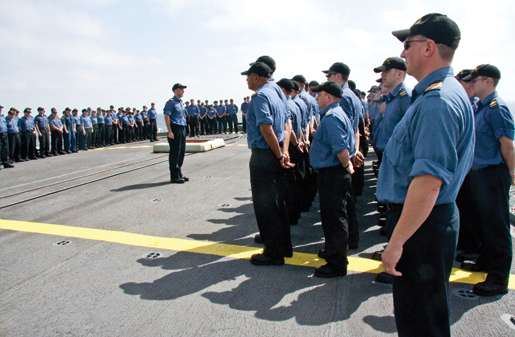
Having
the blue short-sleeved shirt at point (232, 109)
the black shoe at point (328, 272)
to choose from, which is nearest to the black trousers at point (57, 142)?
the blue short-sleeved shirt at point (232, 109)

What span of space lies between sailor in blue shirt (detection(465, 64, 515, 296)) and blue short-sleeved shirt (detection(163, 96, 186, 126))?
6.01 meters

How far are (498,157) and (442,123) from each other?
7.04 ft

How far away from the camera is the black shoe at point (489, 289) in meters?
3.23

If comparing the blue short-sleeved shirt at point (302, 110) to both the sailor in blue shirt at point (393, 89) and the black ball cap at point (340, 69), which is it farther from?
the sailor in blue shirt at point (393, 89)

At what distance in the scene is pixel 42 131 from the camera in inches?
619

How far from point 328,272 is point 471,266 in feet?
4.63

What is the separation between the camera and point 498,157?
11.0 ft

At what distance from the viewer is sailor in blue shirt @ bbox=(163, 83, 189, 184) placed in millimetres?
8289

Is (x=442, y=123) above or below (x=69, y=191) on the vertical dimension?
above

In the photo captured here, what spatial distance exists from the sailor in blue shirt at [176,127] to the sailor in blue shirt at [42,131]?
31.2 ft

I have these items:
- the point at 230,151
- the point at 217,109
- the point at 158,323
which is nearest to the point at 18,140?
the point at 230,151

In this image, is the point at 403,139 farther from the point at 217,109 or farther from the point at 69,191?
the point at 217,109

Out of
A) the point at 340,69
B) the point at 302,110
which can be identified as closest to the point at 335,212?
the point at 340,69

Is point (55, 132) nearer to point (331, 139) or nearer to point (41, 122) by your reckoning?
point (41, 122)
